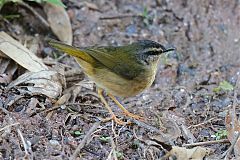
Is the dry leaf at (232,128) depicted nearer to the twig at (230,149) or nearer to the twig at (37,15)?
the twig at (230,149)

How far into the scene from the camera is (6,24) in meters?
7.73

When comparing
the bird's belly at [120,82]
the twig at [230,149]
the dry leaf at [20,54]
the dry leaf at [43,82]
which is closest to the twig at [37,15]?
the dry leaf at [20,54]

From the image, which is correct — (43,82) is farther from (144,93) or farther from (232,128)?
(232,128)

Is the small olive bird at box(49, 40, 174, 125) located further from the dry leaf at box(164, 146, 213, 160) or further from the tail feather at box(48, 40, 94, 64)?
the dry leaf at box(164, 146, 213, 160)

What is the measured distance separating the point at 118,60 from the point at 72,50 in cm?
55

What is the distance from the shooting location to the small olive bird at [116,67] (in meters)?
6.23

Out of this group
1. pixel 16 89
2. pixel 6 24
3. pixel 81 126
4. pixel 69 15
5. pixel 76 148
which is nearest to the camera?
pixel 76 148

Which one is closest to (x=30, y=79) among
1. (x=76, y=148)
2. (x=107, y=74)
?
(x=107, y=74)

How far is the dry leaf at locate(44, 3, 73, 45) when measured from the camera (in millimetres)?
8062

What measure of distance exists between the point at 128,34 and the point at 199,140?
2935mm

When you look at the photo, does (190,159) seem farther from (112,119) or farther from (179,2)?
(179,2)

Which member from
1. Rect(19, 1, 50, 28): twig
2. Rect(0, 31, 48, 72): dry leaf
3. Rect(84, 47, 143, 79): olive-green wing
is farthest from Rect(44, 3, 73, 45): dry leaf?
Rect(84, 47, 143, 79): olive-green wing

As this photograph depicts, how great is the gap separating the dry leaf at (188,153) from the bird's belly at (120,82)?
1186mm

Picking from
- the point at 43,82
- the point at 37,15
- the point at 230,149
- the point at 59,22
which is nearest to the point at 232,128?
the point at 230,149
